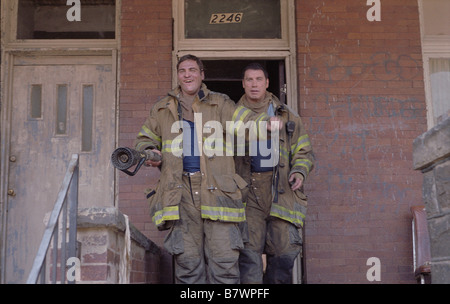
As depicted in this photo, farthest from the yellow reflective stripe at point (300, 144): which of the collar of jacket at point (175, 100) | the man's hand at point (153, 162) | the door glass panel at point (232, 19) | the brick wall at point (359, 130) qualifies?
the door glass panel at point (232, 19)

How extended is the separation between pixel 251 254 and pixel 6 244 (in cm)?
291

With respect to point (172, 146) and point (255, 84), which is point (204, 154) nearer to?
point (172, 146)

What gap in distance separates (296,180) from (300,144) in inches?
16.3

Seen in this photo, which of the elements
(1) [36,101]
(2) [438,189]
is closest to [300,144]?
(2) [438,189]

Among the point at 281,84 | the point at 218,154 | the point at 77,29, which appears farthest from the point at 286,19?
the point at 218,154

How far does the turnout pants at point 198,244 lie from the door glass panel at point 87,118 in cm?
251

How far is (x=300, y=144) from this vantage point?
5359 millimetres

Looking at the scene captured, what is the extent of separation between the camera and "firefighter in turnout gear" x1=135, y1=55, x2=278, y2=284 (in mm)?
4492

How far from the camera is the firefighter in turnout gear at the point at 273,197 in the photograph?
16.8 ft

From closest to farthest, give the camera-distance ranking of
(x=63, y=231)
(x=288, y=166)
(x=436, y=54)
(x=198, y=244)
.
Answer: (x=63, y=231)
(x=198, y=244)
(x=288, y=166)
(x=436, y=54)

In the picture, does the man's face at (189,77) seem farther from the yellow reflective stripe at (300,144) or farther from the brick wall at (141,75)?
the brick wall at (141,75)

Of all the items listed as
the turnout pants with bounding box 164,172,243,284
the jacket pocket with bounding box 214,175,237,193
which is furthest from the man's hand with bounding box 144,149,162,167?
the jacket pocket with bounding box 214,175,237,193

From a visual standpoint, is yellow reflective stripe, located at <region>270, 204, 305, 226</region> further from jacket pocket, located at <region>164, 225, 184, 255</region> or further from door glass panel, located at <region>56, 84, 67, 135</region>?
door glass panel, located at <region>56, 84, 67, 135</region>

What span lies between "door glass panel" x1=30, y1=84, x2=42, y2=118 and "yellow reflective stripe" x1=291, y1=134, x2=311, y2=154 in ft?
9.81
